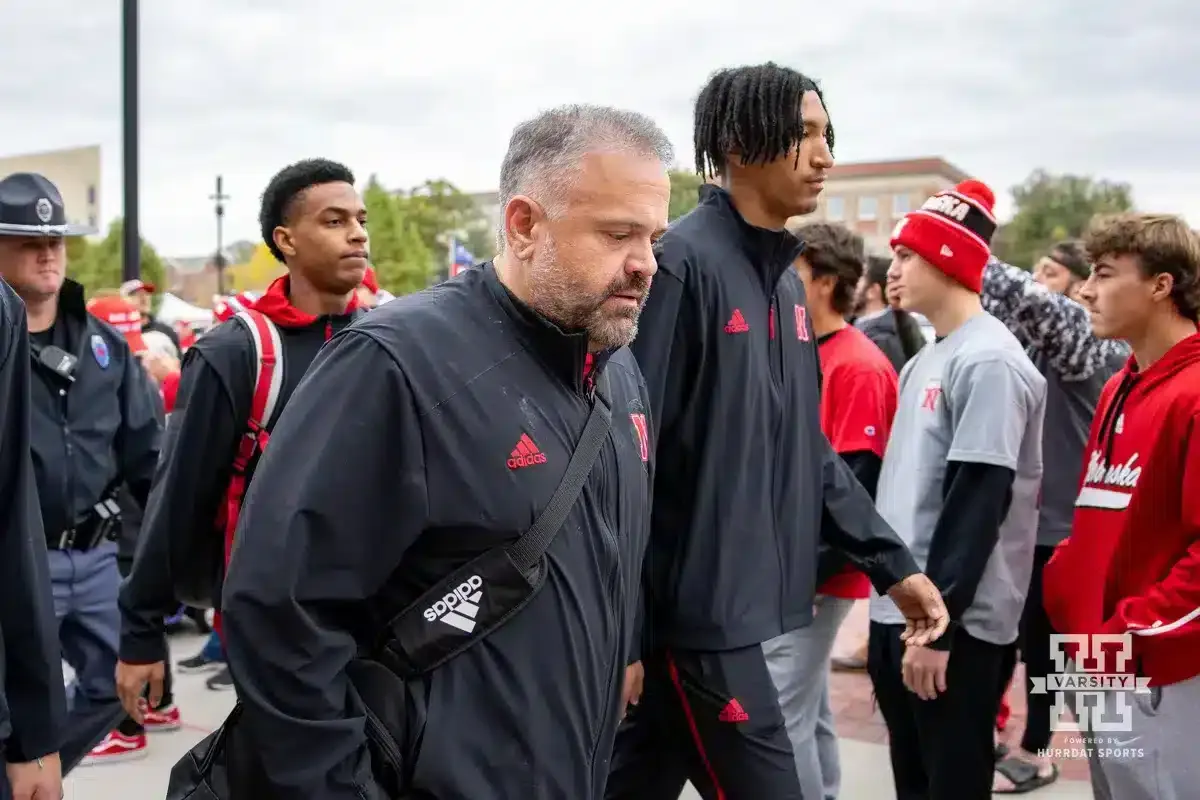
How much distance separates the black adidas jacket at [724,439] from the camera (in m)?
2.84

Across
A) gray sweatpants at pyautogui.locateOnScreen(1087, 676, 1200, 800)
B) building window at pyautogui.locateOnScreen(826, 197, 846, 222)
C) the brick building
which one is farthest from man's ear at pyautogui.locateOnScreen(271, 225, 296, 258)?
building window at pyautogui.locateOnScreen(826, 197, 846, 222)

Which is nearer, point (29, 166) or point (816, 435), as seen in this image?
point (816, 435)

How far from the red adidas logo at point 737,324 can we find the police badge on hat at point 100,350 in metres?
2.74

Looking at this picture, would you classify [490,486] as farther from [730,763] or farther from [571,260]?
[730,763]

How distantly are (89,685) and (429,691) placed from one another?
3.02m

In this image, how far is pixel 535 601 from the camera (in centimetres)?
183

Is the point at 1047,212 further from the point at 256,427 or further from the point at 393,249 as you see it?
the point at 256,427

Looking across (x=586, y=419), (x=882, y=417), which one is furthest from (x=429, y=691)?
(x=882, y=417)

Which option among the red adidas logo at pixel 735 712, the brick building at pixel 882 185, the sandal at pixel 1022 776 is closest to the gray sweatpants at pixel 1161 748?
the red adidas logo at pixel 735 712

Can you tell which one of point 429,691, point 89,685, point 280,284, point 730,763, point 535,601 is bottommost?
point 89,685

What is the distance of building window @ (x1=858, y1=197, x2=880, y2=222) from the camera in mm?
93875

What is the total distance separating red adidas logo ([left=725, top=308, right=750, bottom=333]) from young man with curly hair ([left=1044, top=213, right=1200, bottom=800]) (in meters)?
1.14

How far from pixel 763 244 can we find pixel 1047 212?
59.0 m

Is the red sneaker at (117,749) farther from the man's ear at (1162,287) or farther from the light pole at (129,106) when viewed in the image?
the man's ear at (1162,287)
